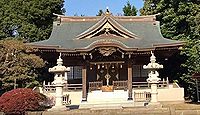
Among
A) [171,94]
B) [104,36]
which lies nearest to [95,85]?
[104,36]

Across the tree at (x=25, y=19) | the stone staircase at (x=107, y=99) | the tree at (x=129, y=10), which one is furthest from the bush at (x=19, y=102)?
the tree at (x=129, y=10)

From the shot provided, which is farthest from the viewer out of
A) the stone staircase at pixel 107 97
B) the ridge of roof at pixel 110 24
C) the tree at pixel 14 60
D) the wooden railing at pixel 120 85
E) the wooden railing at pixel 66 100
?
the ridge of roof at pixel 110 24

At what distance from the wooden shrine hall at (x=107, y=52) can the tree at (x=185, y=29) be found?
178 cm

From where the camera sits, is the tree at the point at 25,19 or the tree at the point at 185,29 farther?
the tree at the point at 25,19

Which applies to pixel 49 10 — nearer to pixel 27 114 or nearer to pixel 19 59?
pixel 19 59

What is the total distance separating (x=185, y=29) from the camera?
103ft

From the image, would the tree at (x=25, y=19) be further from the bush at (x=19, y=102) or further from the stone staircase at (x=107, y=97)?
the bush at (x=19, y=102)

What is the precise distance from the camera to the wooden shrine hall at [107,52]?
1010 inches

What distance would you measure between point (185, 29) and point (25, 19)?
17839 mm

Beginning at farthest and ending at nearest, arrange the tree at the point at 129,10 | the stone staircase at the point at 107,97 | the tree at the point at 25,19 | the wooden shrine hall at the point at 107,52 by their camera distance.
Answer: the tree at the point at 129,10
the tree at the point at 25,19
the wooden shrine hall at the point at 107,52
the stone staircase at the point at 107,97

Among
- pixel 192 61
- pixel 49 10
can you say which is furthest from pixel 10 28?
pixel 192 61

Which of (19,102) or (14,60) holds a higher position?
(14,60)

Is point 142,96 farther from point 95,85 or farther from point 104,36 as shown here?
point 104,36

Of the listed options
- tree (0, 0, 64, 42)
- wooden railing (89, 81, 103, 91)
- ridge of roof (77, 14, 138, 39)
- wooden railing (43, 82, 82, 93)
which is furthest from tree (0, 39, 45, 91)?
tree (0, 0, 64, 42)
